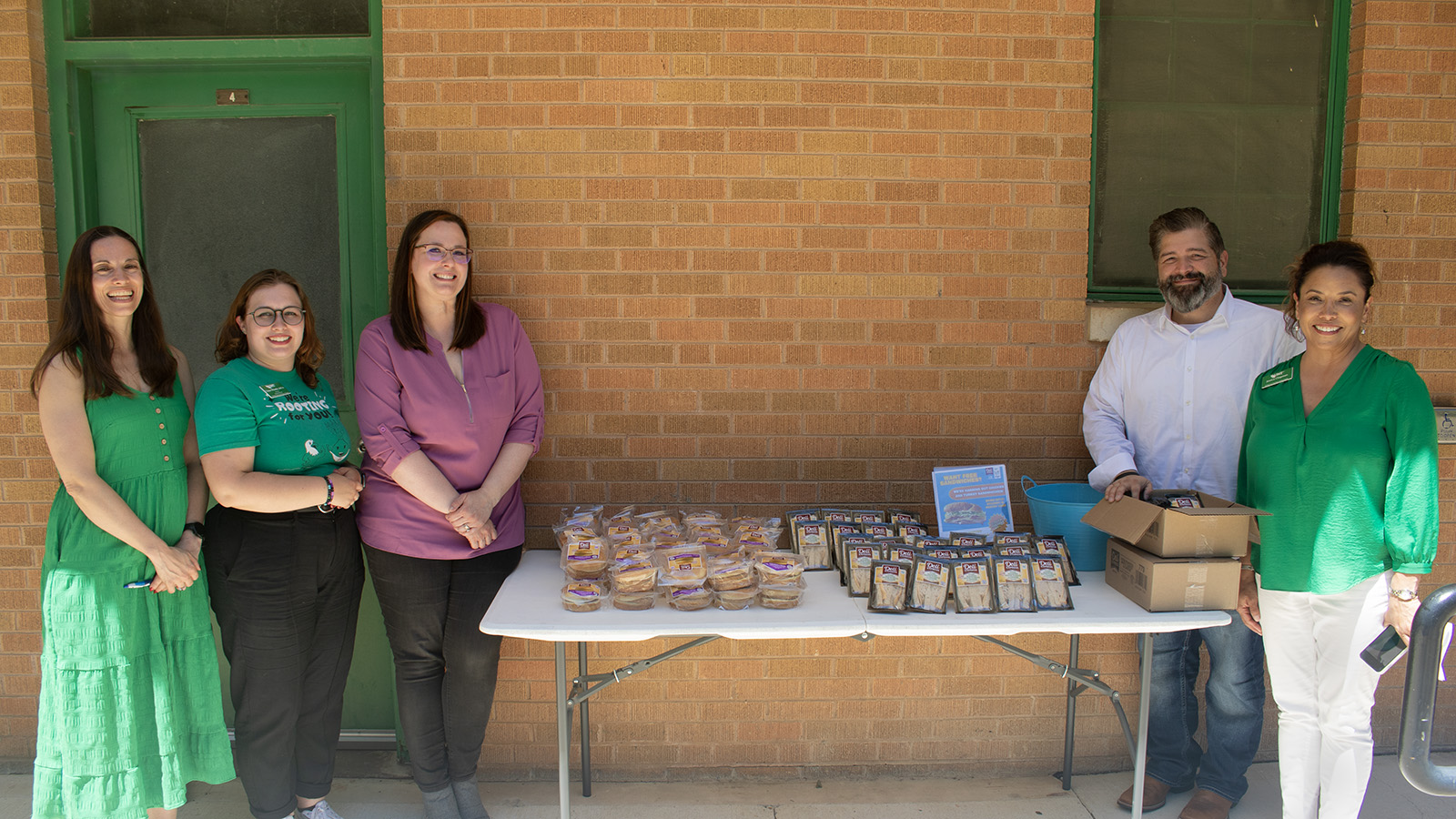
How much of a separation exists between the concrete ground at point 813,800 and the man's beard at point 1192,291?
1.92 metres

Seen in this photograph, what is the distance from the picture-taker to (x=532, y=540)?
346 cm

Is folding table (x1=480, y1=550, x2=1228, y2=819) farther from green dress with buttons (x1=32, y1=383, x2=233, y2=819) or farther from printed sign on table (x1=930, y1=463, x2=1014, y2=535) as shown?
green dress with buttons (x1=32, y1=383, x2=233, y2=819)

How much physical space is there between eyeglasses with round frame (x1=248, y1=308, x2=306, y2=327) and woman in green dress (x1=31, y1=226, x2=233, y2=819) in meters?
0.31

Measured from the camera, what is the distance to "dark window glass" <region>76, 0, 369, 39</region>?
11.3 ft

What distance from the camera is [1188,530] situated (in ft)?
8.70

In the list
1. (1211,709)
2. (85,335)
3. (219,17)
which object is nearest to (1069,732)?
(1211,709)

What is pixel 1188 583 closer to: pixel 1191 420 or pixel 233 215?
pixel 1191 420

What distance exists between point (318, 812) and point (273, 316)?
1737mm

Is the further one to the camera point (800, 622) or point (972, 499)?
point (972, 499)

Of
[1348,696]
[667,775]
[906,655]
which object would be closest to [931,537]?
[906,655]

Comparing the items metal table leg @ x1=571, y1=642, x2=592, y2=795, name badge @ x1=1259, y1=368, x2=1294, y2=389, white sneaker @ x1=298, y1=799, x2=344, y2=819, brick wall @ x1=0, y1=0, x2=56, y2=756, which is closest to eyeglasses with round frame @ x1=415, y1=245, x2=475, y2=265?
metal table leg @ x1=571, y1=642, x2=592, y2=795

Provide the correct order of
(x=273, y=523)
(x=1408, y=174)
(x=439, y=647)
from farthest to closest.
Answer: (x=1408, y=174) → (x=439, y=647) → (x=273, y=523)

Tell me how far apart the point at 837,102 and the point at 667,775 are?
2779 millimetres

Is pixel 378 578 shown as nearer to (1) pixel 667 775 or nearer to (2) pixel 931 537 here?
(1) pixel 667 775
